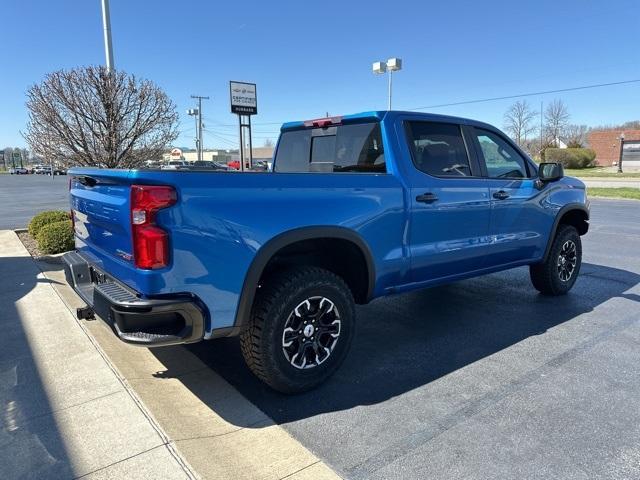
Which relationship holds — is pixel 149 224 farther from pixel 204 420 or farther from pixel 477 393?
pixel 477 393

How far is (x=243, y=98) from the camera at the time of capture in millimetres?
9242

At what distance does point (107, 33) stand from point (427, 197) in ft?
22.5

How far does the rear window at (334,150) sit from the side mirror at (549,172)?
2143 millimetres

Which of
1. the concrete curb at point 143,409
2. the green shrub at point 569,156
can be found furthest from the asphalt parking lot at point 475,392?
the green shrub at point 569,156

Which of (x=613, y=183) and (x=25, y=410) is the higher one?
(x=613, y=183)

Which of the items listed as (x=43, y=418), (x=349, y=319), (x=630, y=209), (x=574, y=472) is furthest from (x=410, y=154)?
(x=630, y=209)

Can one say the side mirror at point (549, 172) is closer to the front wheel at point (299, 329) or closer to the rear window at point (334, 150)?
the rear window at point (334, 150)

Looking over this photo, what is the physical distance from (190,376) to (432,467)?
6.16ft

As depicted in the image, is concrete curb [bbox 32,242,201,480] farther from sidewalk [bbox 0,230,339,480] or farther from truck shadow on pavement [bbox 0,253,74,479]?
truck shadow on pavement [bbox 0,253,74,479]

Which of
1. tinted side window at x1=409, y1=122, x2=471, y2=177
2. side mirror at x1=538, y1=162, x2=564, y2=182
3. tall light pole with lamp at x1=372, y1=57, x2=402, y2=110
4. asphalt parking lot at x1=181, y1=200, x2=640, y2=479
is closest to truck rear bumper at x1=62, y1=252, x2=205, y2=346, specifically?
asphalt parking lot at x1=181, y1=200, x2=640, y2=479

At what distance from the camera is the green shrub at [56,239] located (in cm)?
702

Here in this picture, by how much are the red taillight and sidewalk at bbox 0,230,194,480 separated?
100cm

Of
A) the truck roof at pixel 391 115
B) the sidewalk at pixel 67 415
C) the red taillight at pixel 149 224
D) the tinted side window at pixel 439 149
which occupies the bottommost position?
the sidewalk at pixel 67 415

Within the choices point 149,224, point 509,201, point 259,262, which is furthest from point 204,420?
point 509,201
